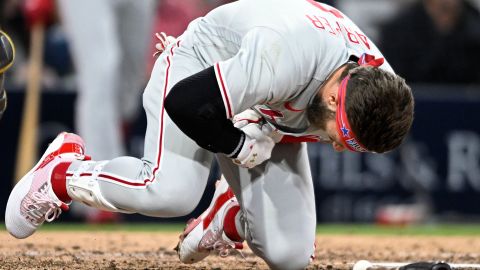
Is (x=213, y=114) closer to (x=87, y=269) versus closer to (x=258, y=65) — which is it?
(x=258, y=65)

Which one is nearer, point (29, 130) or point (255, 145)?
point (255, 145)

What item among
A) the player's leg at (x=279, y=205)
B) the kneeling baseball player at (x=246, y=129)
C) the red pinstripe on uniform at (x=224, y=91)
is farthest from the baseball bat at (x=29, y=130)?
the red pinstripe on uniform at (x=224, y=91)

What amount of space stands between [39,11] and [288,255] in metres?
5.23

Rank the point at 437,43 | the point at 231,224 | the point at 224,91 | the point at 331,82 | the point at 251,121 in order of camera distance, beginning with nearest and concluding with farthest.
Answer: the point at 224,91 < the point at 331,82 < the point at 251,121 < the point at 231,224 < the point at 437,43

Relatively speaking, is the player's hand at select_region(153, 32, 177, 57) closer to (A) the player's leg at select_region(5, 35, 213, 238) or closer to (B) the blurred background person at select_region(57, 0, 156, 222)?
(A) the player's leg at select_region(5, 35, 213, 238)

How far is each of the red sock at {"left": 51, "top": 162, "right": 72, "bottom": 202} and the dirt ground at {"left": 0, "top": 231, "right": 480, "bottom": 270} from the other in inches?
18.2

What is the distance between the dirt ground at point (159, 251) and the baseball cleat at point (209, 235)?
0.63 ft

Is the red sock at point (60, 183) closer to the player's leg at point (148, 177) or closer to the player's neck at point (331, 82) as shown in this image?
the player's leg at point (148, 177)

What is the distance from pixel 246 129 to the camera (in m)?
4.32

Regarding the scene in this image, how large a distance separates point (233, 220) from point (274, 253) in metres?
0.40

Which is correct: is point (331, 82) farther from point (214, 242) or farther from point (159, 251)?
point (159, 251)

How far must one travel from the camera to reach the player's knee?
471 cm

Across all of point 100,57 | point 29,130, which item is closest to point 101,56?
point 100,57

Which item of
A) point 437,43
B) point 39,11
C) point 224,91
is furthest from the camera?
point 437,43
